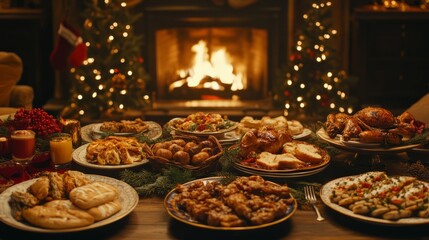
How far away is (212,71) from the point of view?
5.50 metres

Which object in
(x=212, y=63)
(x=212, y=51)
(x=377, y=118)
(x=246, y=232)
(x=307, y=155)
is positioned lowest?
(x=246, y=232)

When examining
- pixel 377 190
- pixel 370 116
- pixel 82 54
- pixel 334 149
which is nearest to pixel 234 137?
pixel 334 149

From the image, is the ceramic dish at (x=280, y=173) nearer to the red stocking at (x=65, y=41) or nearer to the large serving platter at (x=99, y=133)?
the large serving platter at (x=99, y=133)

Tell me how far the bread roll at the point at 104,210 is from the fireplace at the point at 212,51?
11.7 ft

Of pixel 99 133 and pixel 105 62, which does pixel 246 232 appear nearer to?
pixel 99 133

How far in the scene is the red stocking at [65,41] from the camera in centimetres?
468

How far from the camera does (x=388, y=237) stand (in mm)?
1734

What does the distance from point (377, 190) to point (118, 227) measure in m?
0.82

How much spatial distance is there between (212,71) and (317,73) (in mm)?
1023

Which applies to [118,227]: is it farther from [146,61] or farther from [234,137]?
[146,61]

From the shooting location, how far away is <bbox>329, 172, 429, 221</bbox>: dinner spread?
177 cm

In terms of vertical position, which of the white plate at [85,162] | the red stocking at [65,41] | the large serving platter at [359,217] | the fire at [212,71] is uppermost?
the red stocking at [65,41]

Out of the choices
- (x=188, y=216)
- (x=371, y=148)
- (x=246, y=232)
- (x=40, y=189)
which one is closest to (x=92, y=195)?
(x=40, y=189)

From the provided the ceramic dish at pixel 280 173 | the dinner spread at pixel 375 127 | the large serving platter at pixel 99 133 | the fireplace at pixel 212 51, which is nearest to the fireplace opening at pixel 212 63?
the fireplace at pixel 212 51
